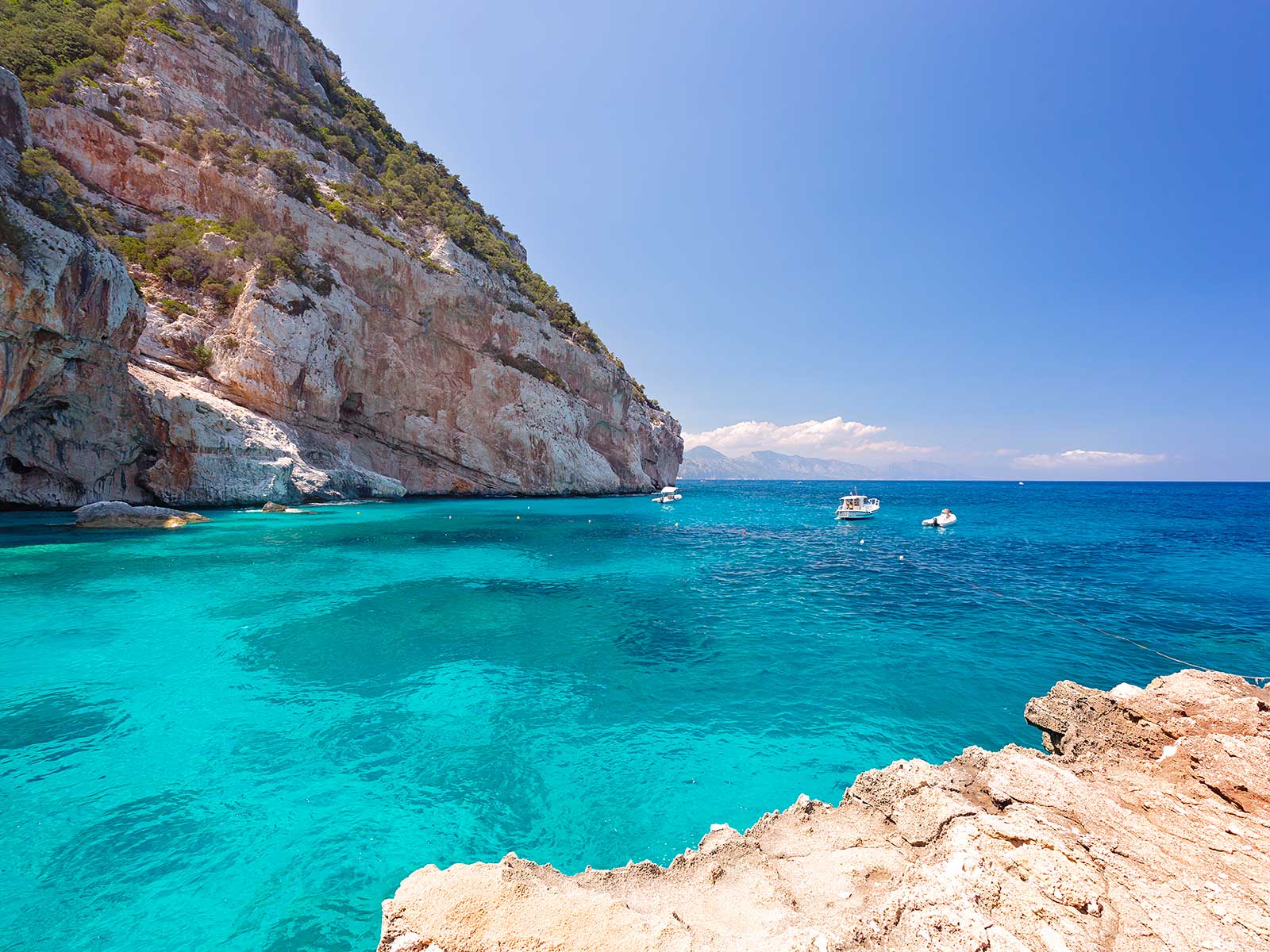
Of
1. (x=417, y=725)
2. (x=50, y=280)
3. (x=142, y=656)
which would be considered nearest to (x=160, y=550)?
(x=50, y=280)

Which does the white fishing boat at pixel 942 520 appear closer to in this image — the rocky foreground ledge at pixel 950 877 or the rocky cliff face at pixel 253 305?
the rocky cliff face at pixel 253 305

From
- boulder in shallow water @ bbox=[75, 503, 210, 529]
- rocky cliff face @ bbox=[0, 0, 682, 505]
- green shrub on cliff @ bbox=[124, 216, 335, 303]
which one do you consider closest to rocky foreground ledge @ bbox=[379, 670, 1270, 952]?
rocky cliff face @ bbox=[0, 0, 682, 505]

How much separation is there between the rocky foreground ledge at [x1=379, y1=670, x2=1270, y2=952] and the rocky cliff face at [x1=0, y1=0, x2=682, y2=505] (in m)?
29.9

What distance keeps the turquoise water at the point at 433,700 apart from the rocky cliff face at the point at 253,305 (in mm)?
8919

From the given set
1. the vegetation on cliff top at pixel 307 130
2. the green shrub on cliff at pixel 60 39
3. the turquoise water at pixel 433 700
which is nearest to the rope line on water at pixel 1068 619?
the turquoise water at pixel 433 700

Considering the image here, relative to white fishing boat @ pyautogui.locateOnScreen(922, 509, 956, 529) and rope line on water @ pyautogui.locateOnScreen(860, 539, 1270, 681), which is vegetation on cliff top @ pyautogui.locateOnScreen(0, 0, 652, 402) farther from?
rope line on water @ pyautogui.locateOnScreen(860, 539, 1270, 681)

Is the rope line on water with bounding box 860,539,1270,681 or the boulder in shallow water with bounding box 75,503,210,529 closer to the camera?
the rope line on water with bounding box 860,539,1270,681

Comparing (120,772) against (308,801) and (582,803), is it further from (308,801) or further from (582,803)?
(582,803)

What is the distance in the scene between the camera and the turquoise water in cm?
527

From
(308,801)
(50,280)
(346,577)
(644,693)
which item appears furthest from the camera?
(50,280)

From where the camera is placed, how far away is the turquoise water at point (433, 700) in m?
5.27

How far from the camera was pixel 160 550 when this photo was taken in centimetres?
2011

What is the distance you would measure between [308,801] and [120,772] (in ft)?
9.39

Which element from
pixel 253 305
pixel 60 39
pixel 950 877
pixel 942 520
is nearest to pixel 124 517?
pixel 253 305
